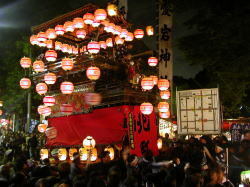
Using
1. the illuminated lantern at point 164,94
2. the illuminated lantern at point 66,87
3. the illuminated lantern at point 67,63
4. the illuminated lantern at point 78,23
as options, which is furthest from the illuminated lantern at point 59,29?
the illuminated lantern at point 164,94

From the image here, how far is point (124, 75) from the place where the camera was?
14.2m

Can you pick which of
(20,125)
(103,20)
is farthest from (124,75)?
(20,125)

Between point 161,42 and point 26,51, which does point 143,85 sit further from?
point 26,51

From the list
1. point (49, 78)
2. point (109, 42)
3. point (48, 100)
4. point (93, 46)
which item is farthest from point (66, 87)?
point (109, 42)

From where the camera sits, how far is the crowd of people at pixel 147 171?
5801 millimetres

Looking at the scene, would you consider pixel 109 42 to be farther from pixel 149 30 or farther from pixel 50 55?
pixel 50 55

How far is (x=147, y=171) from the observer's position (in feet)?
30.0

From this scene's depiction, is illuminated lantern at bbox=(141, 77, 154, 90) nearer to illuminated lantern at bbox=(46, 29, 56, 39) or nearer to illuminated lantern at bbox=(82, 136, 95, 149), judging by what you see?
illuminated lantern at bbox=(82, 136, 95, 149)

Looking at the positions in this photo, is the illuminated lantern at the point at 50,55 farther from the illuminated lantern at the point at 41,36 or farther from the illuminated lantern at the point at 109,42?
the illuminated lantern at the point at 109,42

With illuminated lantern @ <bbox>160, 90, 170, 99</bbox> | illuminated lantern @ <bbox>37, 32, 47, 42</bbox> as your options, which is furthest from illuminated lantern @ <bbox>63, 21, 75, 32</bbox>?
illuminated lantern @ <bbox>160, 90, 170, 99</bbox>

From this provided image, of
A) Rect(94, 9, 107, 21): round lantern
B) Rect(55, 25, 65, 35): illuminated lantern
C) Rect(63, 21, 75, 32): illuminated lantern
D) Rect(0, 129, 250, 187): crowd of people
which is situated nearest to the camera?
Rect(0, 129, 250, 187): crowd of people

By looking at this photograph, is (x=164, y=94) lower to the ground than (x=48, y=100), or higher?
higher

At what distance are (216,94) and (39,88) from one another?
9.43 metres

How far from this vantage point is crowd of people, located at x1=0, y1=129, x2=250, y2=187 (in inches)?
228
